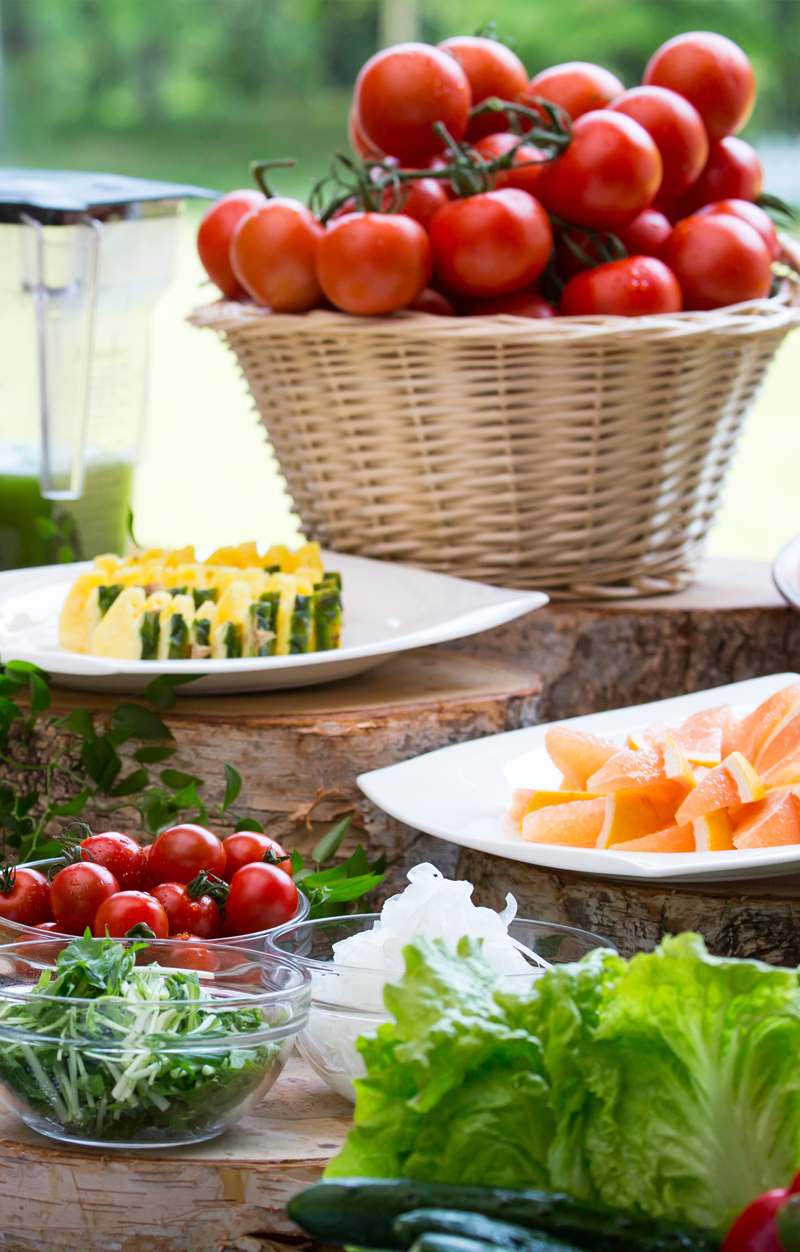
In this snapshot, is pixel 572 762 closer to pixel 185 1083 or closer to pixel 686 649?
pixel 185 1083

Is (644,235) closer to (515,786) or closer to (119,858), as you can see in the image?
(515,786)

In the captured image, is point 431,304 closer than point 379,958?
No

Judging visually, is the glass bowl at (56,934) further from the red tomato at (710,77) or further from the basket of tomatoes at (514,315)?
the red tomato at (710,77)

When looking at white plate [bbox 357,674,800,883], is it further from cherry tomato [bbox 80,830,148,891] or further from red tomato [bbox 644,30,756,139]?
red tomato [bbox 644,30,756,139]

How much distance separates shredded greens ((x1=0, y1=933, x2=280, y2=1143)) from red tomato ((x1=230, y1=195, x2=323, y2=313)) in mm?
1016

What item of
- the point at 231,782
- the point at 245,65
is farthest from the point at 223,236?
the point at 245,65

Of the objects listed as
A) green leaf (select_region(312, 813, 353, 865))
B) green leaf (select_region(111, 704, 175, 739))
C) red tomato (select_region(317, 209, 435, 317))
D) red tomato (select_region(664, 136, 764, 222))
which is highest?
red tomato (select_region(664, 136, 764, 222))

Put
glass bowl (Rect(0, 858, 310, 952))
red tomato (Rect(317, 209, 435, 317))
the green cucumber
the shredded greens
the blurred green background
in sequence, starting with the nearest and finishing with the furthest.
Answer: the green cucumber
the shredded greens
glass bowl (Rect(0, 858, 310, 952))
red tomato (Rect(317, 209, 435, 317))
the blurred green background

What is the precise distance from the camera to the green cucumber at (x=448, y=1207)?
24.1 inches

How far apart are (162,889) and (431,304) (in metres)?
0.92

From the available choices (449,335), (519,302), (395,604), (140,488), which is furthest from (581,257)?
(140,488)

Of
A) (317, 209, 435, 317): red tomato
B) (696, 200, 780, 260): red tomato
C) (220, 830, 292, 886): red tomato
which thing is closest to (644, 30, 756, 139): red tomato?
(696, 200, 780, 260): red tomato

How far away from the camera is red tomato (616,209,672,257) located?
1718 millimetres

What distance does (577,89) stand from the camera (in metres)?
1.78
